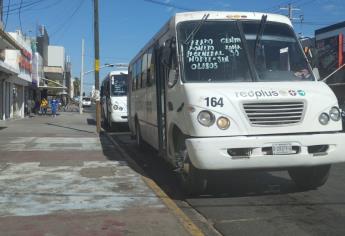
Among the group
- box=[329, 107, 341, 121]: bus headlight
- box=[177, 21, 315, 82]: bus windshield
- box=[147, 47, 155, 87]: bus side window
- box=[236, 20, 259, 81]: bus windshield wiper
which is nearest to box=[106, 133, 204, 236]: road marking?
box=[177, 21, 315, 82]: bus windshield

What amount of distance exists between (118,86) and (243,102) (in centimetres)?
1802

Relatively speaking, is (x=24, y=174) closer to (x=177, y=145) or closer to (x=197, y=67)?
(x=177, y=145)

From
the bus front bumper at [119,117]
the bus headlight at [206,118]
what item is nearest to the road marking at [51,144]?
the bus front bumper at [119,117]

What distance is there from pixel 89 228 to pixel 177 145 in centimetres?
292

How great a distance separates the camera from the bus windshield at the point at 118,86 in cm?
2567

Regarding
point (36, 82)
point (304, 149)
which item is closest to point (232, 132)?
point (304, 149)

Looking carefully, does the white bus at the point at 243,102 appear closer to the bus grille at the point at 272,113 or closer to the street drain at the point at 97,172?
the bus grille at the point at 272,113

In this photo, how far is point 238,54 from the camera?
8.96 metres

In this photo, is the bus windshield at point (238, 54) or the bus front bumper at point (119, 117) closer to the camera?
the bus windshield at point (238, 54)

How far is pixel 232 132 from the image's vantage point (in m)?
8.12

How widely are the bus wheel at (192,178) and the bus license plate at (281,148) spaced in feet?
3.55

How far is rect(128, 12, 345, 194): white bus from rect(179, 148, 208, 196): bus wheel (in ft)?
0.05

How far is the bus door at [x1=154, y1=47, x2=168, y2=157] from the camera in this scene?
407 inches

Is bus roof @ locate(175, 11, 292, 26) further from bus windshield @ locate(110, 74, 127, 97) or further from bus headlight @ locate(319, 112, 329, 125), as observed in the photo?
bus windshield @ locate(110, 74, 127, 97)
